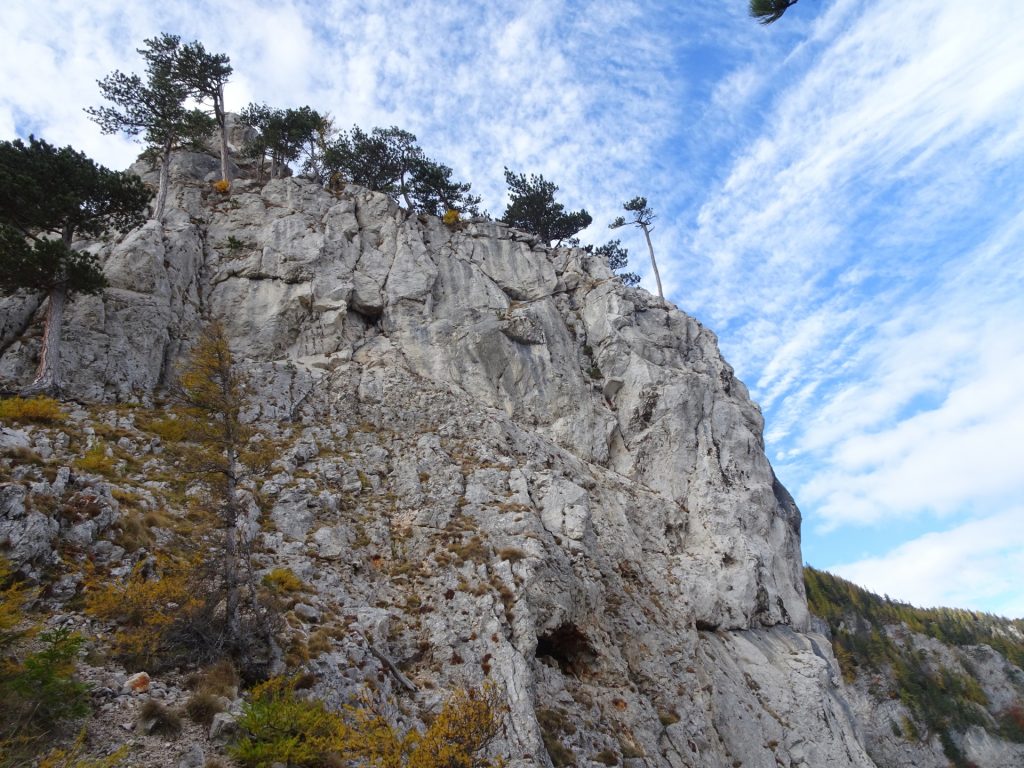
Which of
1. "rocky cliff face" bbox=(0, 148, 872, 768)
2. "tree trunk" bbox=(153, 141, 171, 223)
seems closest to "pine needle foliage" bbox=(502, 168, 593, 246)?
"rocky cliff face" bbox=(0, 148, 872, 768)

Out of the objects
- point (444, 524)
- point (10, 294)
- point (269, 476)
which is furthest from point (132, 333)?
point (444, 524)

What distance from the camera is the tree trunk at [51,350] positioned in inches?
1007

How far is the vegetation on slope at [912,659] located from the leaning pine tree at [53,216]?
10029 cm

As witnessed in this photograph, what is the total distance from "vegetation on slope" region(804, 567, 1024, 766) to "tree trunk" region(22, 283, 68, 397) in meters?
99.8

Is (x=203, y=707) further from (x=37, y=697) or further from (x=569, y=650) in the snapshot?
(x=569, y=650)

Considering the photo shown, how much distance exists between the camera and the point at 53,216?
29.7m

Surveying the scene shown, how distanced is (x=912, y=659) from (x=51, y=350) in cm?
13628

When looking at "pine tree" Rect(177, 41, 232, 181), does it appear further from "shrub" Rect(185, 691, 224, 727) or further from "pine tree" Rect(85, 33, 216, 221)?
"shrub" Rect(185, 691, 224, 727)

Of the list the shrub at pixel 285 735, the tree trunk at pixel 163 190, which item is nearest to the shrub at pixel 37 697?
the shrub at pixel 285 735

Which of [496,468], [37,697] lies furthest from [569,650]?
[37,697]

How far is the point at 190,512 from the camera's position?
21.0m

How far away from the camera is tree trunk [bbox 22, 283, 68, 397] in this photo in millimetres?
25578

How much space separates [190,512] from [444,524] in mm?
9696

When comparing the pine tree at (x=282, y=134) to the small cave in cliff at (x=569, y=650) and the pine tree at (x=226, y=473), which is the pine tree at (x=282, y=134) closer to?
the pine tree at (x=226, y=473)
